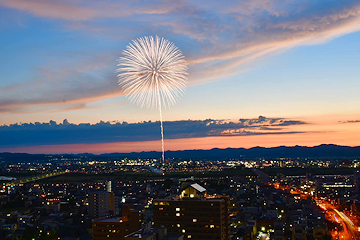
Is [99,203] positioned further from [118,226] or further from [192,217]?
[192,217]

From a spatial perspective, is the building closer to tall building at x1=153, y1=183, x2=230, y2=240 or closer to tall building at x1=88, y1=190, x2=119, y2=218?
tall building at x1=153, y1=183, x2=230, y2=240

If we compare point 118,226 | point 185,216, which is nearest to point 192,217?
point 185,216

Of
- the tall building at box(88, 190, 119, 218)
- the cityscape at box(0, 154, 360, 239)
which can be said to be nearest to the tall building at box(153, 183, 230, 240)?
the cityscape at box(0, 154, 360, 239)

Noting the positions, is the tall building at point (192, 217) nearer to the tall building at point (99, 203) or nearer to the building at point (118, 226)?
the building at point (118, 226)

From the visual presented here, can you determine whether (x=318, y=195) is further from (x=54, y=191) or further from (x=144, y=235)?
(x=144, y=235)

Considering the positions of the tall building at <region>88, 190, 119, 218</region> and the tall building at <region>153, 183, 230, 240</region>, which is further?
the tall building at <region>88, 190, 119, 218</region>

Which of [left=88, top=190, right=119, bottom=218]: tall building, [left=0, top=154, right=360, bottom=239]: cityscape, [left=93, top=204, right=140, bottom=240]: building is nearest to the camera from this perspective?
[left=93, top=204, right=140, bottom=240]: building
